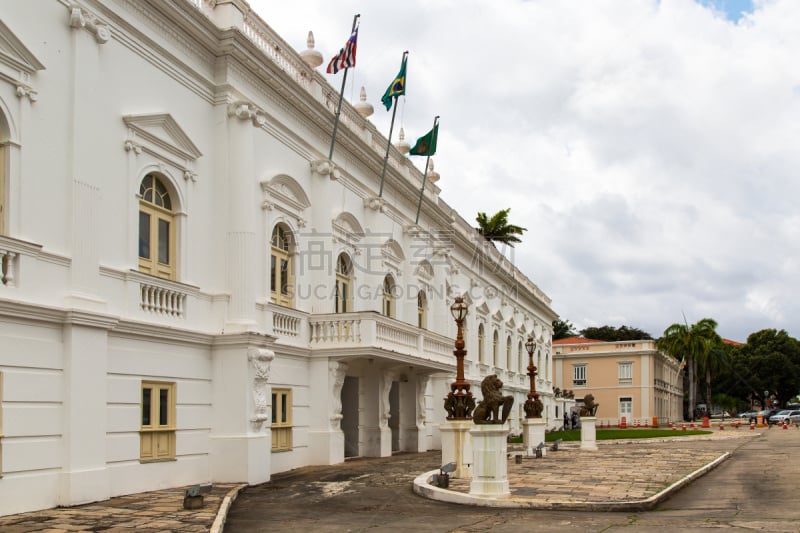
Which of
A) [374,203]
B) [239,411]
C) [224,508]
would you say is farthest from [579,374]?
[224,508]

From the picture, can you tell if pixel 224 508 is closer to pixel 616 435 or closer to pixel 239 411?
pixel 239 411

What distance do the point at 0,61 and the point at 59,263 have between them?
3.04 m

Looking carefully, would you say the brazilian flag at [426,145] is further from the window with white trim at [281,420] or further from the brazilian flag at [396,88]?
the window with white trim at [281,420]

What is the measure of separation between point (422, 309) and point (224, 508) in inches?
781

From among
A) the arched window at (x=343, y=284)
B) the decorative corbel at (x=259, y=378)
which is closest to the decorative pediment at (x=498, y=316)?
the arched window at (x=343, y=284)

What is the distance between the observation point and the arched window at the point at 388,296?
2769cm

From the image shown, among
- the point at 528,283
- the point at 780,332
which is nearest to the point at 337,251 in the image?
the point at 528,283

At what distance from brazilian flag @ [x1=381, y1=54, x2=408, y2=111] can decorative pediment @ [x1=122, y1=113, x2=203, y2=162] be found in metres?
9.02

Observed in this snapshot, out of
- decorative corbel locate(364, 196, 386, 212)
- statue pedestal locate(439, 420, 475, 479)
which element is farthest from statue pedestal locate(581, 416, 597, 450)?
statue pedestal locate(439, 420, 475, 479)

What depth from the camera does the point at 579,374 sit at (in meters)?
77.9

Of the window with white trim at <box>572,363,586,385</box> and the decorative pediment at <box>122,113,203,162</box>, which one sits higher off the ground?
the decorative pediment at <box>122,113,203,162</box>

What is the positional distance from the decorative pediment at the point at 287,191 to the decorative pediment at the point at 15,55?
686cm

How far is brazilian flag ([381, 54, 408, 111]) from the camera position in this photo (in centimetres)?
2505

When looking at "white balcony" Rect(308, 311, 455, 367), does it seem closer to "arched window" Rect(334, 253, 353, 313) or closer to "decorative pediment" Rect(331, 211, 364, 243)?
"arched window" Rect(334, 253, 353, 313)
